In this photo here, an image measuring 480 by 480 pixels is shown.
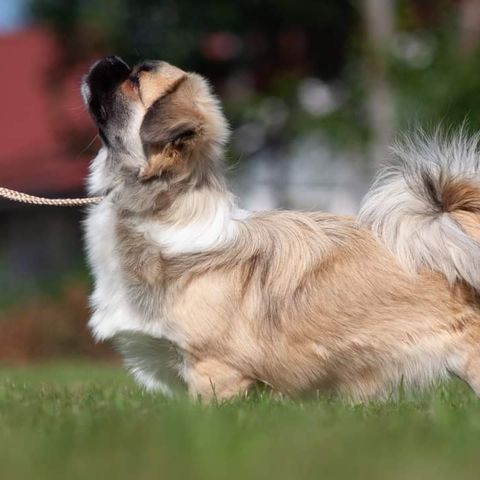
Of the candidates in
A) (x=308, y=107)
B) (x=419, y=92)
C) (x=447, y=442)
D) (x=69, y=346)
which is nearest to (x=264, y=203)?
(x=308, y=107)

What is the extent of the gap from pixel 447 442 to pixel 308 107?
23.1 m

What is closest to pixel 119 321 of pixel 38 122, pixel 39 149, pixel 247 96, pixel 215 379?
pixel 215 379

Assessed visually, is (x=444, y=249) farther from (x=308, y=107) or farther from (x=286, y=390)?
(x=308, y=107)

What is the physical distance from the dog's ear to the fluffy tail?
107 cm

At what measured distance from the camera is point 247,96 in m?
28.0

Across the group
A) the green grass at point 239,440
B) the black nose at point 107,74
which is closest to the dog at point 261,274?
the black nose at point 107,74

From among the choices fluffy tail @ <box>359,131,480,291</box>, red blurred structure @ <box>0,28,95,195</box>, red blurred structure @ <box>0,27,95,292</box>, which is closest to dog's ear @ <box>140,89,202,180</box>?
fluffy tail @ <box>359,131,480,291</box>

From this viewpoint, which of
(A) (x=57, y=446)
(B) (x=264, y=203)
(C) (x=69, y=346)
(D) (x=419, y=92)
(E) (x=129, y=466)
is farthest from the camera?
(B) (x=264, y=203)

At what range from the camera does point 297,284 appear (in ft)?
21.2

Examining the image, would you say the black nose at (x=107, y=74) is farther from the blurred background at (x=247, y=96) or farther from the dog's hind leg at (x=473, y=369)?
the blurred background at (x=247, y=96)

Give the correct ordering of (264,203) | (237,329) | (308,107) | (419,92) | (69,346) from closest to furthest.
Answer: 1. (237,329)
2. (69,346)
3. (419,92)
4. (308,107)
5. (264,203)

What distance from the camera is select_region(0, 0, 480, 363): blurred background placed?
2039cm

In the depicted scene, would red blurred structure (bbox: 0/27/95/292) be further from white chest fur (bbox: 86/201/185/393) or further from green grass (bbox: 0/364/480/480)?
green grass (bbox: 0/364/480/480)

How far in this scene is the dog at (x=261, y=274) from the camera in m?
6.34
